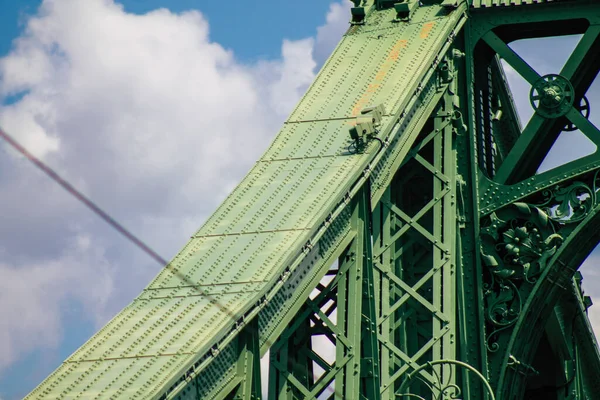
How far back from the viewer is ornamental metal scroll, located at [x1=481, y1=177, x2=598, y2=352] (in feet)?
74.5

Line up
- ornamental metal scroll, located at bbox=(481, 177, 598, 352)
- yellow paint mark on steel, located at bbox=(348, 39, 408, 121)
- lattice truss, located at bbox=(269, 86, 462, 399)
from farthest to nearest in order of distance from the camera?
ornamental metal scroll, located at bbox=(481, 177, 598, 352) < yellow paint mark on steel, located at bbox=(348, 39, 408, 121) < lattice truss, located at bbox=(269, 86, 462, 399)

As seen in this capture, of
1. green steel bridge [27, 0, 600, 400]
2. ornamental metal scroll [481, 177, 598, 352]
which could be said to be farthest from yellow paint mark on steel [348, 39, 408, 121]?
ornamental metal scroll [481, 177, 598, 352]

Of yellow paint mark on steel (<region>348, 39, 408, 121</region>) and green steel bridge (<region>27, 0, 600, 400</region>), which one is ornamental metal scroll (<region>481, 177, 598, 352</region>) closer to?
green steel bridge (<region>27, 0, 600, 400</region>)

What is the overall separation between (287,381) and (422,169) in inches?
229

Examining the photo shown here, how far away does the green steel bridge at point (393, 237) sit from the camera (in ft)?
54.8

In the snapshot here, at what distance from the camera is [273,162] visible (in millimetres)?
20312

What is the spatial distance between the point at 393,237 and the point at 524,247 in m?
2.51

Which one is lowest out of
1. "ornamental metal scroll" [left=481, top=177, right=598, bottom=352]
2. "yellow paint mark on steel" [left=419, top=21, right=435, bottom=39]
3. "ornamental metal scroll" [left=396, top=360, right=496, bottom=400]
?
"ornamental metal scroll" [left=396, top=360, right=496, bottom=400]

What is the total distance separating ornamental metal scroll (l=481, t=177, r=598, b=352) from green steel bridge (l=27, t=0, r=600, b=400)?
0.10ft

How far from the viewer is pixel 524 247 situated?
22906 millimetres

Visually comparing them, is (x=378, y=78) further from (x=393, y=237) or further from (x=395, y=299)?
(x=395, y=299)

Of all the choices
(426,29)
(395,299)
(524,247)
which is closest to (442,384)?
(395,299)

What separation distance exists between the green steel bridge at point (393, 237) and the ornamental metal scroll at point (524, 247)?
0.10ft

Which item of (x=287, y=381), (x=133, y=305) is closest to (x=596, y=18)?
(x=287, y=381)
